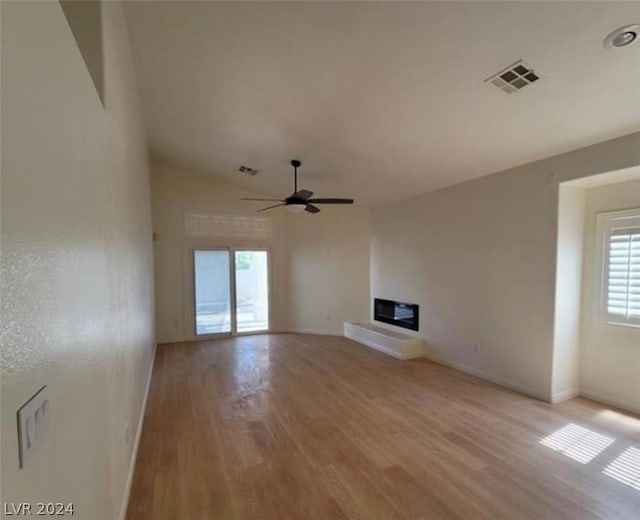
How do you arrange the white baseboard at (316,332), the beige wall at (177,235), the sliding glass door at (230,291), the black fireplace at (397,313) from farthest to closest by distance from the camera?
1. the white baseboard at (316,332)
2. the sliding glass door at (230,291)
3. the beige wall at (177,235)
4. the black fireplace at (397,313)

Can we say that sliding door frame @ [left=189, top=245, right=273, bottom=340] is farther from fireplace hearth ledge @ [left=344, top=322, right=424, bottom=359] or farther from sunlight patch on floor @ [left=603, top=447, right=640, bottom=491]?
sunlight patch on floor @ [left=603, top=447, right=640, bottom=491]

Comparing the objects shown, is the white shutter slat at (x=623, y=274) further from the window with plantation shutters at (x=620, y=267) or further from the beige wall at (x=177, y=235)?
the beige wall at (x=177, y=235)

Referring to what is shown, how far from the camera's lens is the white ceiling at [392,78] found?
2.13 m

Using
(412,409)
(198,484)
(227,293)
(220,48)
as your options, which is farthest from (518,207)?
(227,293)

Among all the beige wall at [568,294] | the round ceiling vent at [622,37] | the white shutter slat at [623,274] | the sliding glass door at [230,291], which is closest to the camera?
the round ceiling vent at [622,37]

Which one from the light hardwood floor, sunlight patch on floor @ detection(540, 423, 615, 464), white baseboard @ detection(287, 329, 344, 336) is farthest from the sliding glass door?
sunlight patch on floor @ detection(540, 423, 615, 464)

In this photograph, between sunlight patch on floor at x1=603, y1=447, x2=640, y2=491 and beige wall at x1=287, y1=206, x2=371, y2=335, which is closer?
sunlight patch on floor at x1=603, y1=447, x2=640, y2=491

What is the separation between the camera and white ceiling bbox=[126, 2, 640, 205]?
7.00 ft

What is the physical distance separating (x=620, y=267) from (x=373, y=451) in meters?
3.45

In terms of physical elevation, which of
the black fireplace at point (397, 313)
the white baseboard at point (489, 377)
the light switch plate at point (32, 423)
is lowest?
the white baseboard at point (489, 377)

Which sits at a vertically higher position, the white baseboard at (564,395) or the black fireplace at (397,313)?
the black fireplace at (397,313)

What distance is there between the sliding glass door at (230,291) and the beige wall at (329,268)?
71cm

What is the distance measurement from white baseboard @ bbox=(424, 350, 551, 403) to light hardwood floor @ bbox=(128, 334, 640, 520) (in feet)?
0.48

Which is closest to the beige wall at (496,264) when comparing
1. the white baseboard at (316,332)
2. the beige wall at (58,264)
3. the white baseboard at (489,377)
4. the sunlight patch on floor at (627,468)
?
the white baseboard at (489,377)
